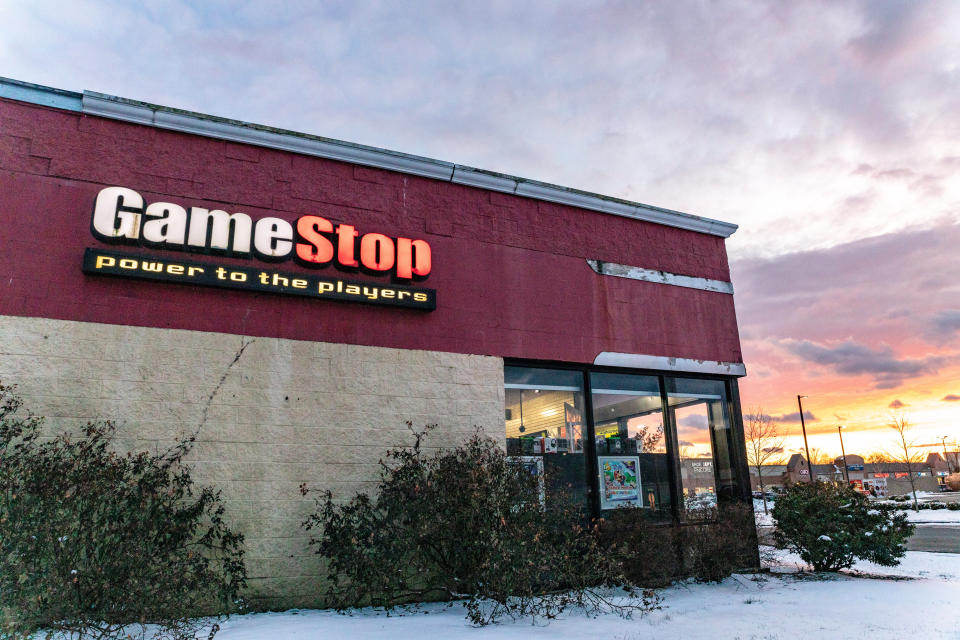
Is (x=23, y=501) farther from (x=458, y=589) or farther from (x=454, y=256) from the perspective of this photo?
(x=454, y=256)

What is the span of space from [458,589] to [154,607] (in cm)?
384

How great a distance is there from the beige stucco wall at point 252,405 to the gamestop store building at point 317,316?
0.03 metres

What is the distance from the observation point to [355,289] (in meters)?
9.38

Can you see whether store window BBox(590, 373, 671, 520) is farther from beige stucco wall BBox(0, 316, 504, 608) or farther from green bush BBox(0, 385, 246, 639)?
green bush BBox(0, 385, 246, 639)

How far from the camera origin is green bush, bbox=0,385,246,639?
5633mm

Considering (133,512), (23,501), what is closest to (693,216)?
(133,512)

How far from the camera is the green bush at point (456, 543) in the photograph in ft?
24.2

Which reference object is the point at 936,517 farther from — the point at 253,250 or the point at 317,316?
the point at 253,250

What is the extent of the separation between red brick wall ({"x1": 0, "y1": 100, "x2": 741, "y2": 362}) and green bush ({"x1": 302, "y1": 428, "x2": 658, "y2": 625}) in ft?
8.07

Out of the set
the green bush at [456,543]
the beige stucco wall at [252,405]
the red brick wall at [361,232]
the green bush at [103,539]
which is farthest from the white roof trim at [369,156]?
the green bush at [456,543]

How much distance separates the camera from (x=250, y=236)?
355 inches

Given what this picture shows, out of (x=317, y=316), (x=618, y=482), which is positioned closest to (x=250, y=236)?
(x=317, y=316)

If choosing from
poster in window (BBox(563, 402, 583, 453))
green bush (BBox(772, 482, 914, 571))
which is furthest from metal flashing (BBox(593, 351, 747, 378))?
green bush (BBox(772, 482, 914, 571))

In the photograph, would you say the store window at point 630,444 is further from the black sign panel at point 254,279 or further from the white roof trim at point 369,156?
the black sign panel at point 254,279
